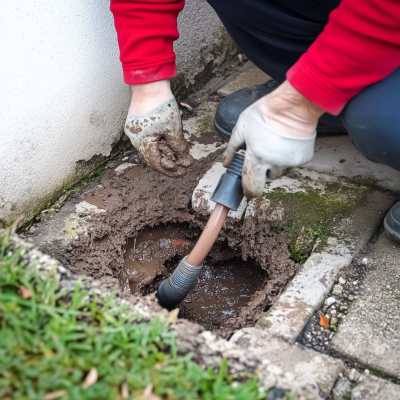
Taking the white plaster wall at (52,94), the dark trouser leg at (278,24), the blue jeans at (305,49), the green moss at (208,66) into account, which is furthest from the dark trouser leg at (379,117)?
the green moss at (208,66)

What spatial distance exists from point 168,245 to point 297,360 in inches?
37.0

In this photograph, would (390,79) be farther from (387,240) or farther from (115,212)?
(115,212)

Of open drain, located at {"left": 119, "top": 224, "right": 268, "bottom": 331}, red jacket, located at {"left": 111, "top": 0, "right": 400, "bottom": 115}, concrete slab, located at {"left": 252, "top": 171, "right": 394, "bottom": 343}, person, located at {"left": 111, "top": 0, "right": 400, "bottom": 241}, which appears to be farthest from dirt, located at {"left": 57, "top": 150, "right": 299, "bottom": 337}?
red jacket, located at {"left": 111, "top": 0, "right": 400, "bottom": 115}

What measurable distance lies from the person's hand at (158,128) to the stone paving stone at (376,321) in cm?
83

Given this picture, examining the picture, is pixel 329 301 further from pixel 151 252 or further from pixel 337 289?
pixel 151 252

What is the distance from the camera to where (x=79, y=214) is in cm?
176

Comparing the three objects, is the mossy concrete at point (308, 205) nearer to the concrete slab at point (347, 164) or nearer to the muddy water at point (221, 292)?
the concrete slab at point (347, 164)

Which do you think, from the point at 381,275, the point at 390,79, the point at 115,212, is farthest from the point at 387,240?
the point at 115,212

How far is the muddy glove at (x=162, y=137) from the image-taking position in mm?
A: 1634

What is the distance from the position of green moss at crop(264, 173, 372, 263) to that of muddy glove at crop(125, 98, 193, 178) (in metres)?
0.40

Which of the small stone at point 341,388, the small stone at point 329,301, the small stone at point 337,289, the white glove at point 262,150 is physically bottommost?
the small stone at point 329,301

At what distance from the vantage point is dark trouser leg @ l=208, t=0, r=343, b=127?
4.98 ft

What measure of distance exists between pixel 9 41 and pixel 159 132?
0.61 metres

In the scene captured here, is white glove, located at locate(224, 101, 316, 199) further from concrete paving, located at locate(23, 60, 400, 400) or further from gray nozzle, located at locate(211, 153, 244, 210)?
concrete paving, located at locate(23, 60, 400, 400)
